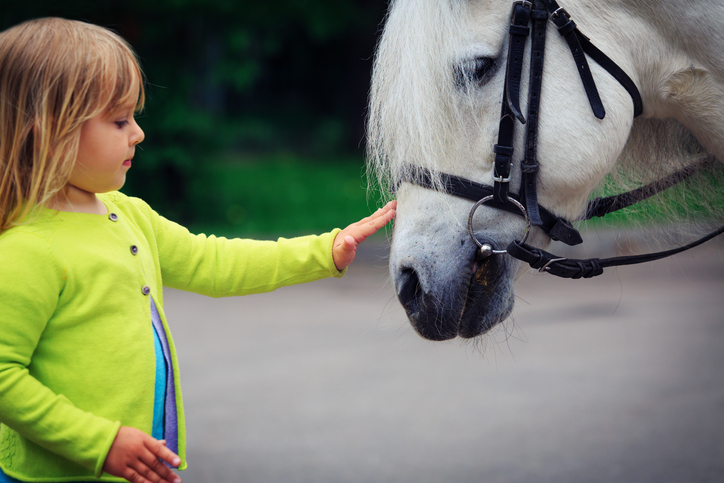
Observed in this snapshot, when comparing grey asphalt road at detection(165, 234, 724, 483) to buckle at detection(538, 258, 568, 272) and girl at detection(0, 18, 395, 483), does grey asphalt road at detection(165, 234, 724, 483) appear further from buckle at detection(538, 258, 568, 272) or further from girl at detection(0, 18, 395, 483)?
girl at detection(0, 18, 395, 483)

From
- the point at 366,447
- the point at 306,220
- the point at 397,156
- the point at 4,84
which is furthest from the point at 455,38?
the point at 306,220

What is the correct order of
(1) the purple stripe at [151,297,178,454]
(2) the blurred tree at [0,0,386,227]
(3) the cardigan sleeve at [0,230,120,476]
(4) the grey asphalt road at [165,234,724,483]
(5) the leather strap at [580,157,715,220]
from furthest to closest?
(2) the blurred tree at [0,0,386,227] < (4) the grey asphalt road at [165,234,724,483] < (5) the leather strap at [580,157,715,220] < (1) the purple stripe at [151,297,178,454] < (3) the cardigan sleeve at [0,230,120,476]

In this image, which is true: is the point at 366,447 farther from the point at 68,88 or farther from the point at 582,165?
the point at 68,88

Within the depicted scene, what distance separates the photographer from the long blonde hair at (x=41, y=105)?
1.10m

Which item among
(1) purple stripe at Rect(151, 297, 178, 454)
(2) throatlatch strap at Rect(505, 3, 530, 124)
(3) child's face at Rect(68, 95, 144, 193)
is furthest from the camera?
(2) throatlatch strap at Rect(505, 3, 530, 124)

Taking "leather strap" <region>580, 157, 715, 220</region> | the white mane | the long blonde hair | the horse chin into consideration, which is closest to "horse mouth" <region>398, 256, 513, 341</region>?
the horse chin

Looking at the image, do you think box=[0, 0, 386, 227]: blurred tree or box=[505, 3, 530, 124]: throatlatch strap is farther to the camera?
box=[0, 0, 386, 227]: blurred tree

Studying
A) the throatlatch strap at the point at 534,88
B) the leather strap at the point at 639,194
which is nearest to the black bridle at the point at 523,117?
the throatlatch strap at the point at 534,88

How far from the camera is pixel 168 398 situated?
1.25m

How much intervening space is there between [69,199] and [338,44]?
13.7 m

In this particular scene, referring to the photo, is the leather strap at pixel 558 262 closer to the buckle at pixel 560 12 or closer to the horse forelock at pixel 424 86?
the horse forelock at pixel 424 86

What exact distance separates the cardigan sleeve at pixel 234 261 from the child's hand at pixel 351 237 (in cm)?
1

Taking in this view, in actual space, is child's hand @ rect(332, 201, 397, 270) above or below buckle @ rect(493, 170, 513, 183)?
below

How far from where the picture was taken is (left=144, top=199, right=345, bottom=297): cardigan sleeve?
145 centimetres
